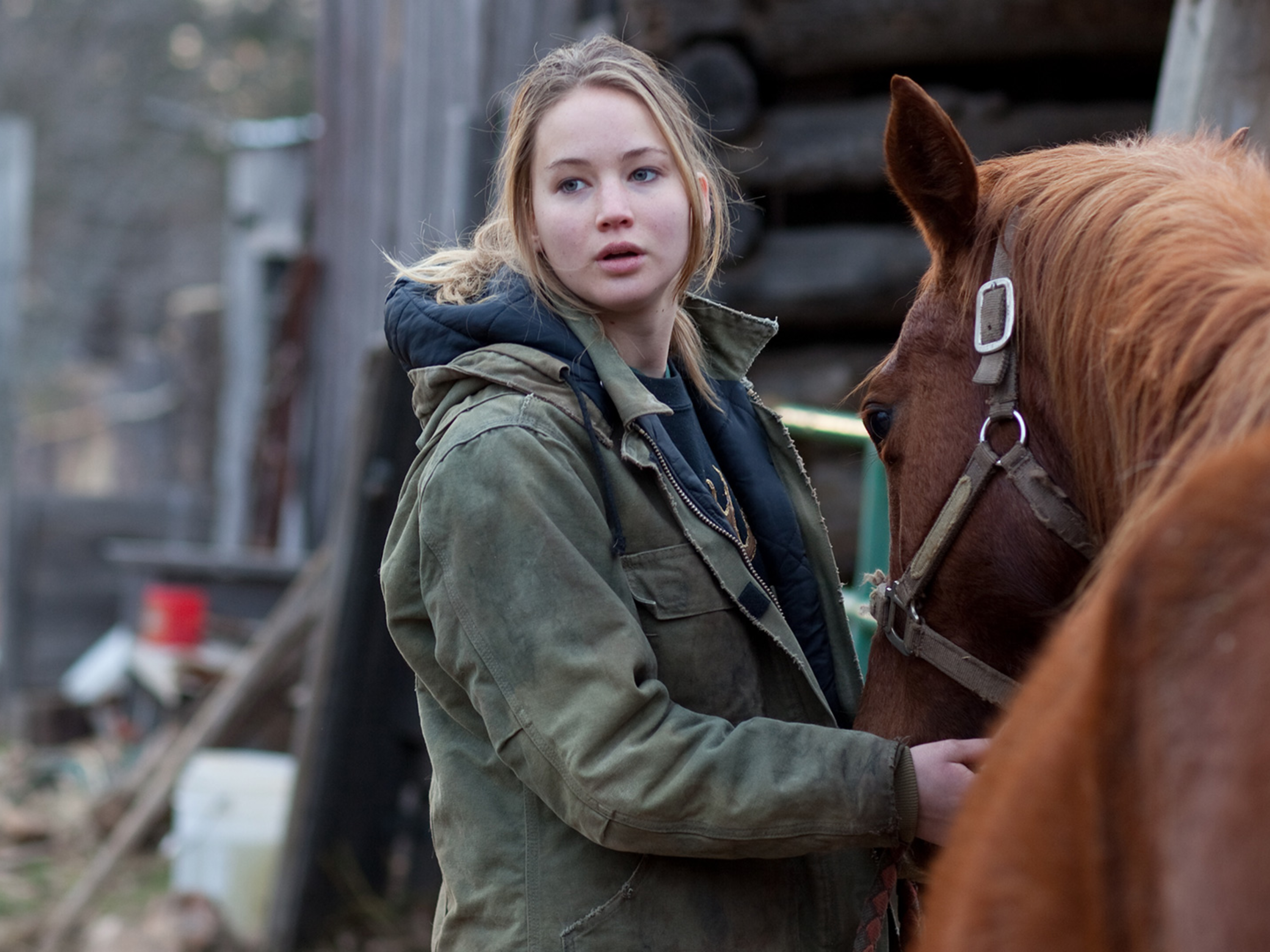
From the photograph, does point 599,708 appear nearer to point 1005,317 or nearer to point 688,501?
point 688,501

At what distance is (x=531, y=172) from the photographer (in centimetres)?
156

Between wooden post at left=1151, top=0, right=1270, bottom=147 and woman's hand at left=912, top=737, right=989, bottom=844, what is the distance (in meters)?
1.44

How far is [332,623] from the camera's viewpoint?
11.6ft

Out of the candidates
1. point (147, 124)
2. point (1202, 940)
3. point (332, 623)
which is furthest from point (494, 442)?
point (147, 124)

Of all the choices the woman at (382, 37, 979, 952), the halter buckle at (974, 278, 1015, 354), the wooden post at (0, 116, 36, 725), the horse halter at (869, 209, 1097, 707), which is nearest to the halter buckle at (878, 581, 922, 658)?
the horse halter at (869, 209, 1097, 707)

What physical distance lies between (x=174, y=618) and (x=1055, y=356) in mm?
4863

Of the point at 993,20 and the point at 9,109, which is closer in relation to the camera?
the point at 993,20

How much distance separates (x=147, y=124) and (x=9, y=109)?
6.07 feet

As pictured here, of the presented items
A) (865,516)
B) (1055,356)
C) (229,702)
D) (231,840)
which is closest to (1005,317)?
(1055,356)

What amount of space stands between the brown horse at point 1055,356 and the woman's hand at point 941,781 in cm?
18

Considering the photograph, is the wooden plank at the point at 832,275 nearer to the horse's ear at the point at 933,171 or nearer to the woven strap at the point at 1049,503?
the horse's ear at the point at 933,171

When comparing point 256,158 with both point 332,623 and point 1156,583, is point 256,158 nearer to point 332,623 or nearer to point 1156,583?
point 332,623

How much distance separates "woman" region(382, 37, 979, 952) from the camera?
124 cm

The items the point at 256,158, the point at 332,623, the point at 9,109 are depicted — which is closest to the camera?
the point at 332,623
